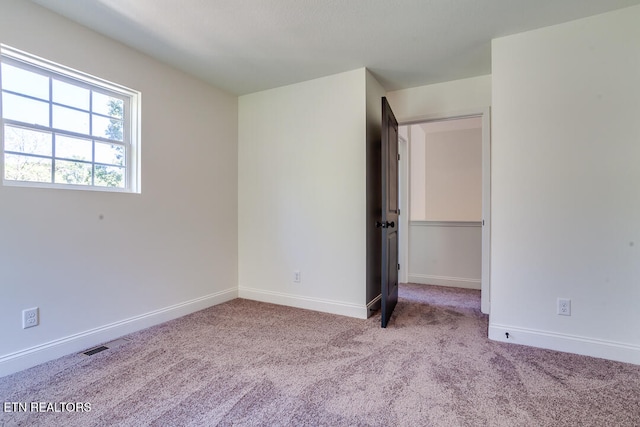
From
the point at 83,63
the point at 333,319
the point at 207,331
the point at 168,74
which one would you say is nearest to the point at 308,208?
the point at 333,319

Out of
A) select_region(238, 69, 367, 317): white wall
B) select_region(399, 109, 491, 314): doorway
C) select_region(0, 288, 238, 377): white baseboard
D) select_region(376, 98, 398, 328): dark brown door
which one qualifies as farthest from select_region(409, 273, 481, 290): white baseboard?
select_region(0, 288, 238, 377): white baseboard

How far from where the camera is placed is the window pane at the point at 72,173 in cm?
230

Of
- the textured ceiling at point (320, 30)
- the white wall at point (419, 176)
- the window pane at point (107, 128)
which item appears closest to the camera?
the textured ceiling at point (320, 30)

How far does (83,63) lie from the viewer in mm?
2357

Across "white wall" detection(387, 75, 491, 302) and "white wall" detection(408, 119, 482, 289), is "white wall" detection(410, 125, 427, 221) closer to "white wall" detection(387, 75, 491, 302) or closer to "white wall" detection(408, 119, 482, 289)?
"white wall" detection(408, 119, 482, 289)

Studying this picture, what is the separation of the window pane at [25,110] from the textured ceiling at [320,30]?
0.65 metres

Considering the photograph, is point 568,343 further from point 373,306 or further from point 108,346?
point 108,346

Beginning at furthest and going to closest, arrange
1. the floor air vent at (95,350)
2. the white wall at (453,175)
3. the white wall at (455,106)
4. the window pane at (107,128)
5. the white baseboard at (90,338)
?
the white wall at (453,175)
the white wall at (455,106)
the window pane at (107,128)
the floor air vent at (95,350)
the white baseboard at (90,338)

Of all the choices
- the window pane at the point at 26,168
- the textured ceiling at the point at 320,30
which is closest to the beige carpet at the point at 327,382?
the window pane at the point at 26,168

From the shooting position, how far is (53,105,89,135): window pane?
2285mm

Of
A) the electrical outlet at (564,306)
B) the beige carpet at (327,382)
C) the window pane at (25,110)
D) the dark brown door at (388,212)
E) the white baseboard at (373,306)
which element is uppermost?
the window pane at (25,110)

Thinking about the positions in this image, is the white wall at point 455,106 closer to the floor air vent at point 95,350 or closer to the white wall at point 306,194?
the white wall at point 306,194

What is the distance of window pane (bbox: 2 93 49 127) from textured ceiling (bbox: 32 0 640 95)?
2.13 feet

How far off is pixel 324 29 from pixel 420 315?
106 inches
